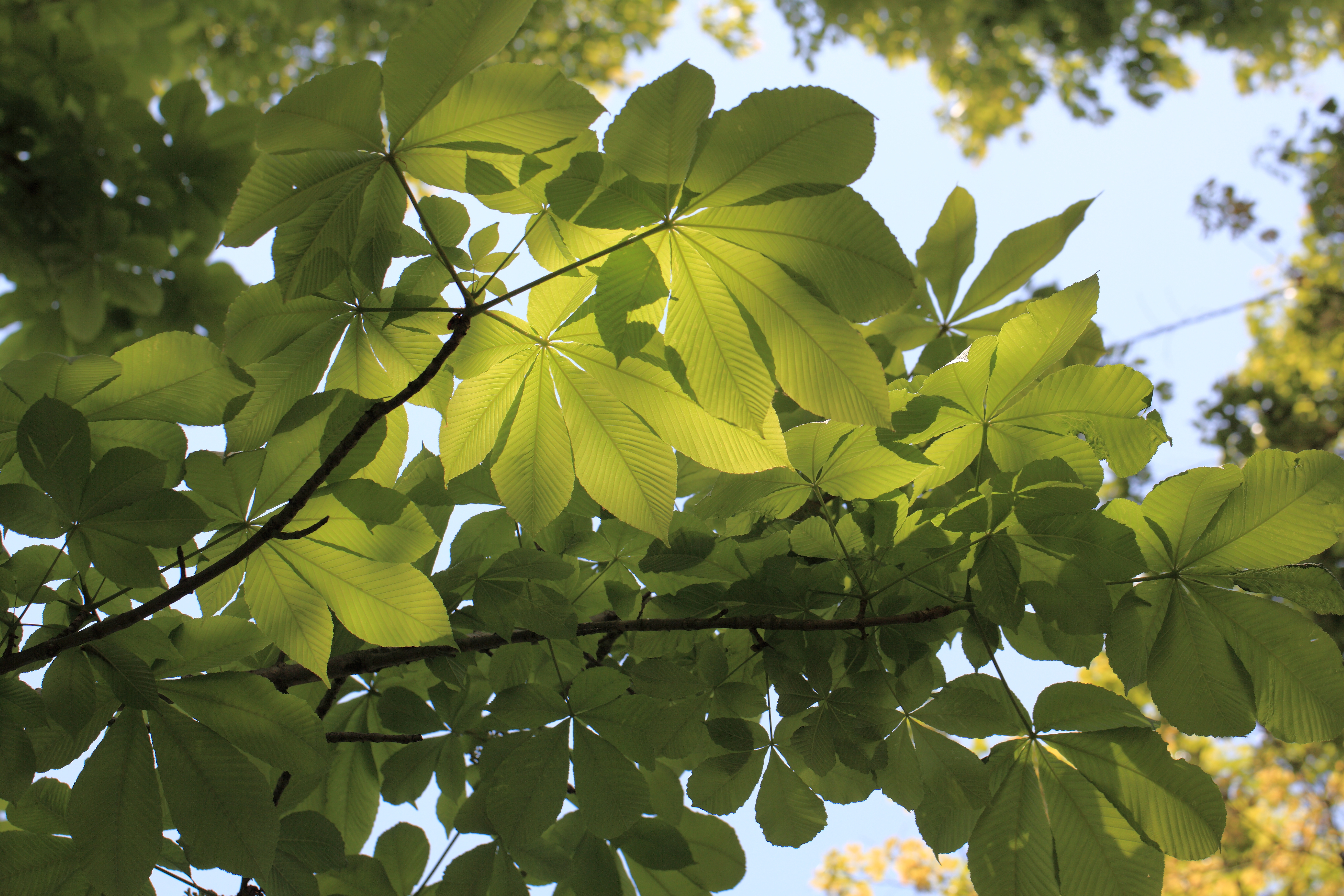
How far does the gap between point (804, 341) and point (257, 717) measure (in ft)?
2.36

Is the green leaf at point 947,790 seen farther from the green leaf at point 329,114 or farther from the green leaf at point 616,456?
the green leaf at point 329,114

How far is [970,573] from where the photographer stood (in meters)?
0.93

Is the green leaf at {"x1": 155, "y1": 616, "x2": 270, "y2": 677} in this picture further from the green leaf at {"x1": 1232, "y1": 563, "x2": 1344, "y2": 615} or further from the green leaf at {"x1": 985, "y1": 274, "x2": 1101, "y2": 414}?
the green leaf at {"x1": 1232, "y1": 563, "x2": 1344, "y2": 615}

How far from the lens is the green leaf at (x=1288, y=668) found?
2.62ft

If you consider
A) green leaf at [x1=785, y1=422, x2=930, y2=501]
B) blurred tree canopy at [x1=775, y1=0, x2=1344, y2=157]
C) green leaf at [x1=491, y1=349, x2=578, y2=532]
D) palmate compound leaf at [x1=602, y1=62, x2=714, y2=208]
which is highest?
blurred tree canopy at [x1=775, y1=0, x2=1344, y2=157]

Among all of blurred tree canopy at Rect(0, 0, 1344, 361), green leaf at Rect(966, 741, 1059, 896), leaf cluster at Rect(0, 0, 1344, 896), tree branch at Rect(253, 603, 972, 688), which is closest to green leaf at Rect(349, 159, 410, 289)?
leaf cluster at Rect(0, 0, 1344, 896)

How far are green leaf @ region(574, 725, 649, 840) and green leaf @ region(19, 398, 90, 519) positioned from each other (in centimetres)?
59

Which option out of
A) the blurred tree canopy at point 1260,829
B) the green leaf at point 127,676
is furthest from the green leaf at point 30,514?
the blurred tree canopy at point 1260,829

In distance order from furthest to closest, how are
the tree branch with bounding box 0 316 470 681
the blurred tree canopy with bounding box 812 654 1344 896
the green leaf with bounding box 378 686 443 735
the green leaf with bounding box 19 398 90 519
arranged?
1. the blurred tree canopy with bounding box 812 654 1344 896
2. the green leaf with bounding box 378 686 443 735
3. the green leaf with bounding box 19 398 90 519
4. the tree branch with bounding box 0 316 470 681

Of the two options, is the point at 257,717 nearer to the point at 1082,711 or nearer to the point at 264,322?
the point at 264,322

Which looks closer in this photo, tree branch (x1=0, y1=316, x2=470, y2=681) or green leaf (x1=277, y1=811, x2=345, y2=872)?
tree branch (x1=0, y1=316, x2=470, y2=681)

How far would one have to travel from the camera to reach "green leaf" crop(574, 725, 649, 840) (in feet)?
2.96

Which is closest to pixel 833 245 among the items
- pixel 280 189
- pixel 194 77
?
pixel 280 189

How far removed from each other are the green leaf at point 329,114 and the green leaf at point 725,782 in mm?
797
